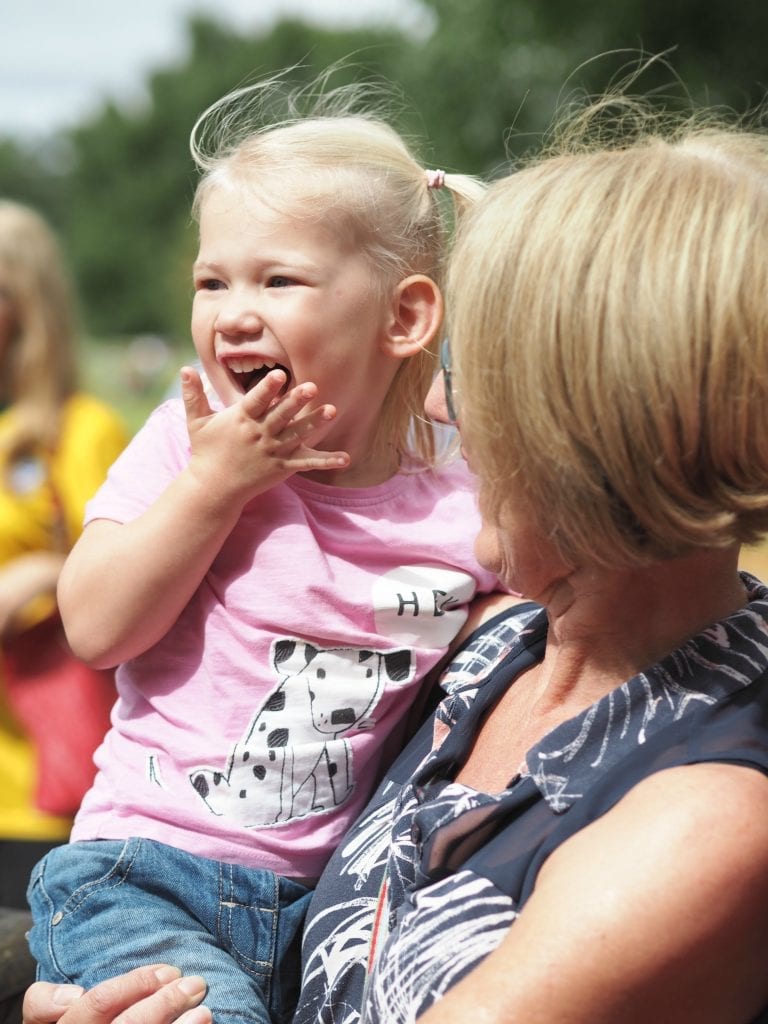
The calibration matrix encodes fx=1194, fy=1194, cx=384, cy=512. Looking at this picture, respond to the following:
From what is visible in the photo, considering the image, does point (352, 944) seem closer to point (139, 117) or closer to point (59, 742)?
point (59, 742)

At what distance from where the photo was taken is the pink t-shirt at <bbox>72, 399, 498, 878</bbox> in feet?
6.07

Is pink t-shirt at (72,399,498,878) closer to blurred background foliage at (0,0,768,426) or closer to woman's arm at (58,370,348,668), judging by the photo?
woman's arm at (58,370,348,668)

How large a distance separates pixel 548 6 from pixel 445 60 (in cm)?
169

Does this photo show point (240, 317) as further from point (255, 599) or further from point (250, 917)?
point (250, 917)

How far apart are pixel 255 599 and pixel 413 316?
1.83 ft

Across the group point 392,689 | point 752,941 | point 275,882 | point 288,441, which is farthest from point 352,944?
point 288,441

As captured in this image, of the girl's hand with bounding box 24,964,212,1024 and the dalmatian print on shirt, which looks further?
the dalmatian print on shirt

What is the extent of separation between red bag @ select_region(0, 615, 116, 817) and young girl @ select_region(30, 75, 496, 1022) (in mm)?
1196

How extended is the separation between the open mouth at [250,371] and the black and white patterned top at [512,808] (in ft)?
2.07

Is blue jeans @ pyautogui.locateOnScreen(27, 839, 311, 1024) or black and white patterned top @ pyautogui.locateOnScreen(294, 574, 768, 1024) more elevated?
black and white patterned top @ pyautogui.locateOnScreen(294, 574, 768, 1024)

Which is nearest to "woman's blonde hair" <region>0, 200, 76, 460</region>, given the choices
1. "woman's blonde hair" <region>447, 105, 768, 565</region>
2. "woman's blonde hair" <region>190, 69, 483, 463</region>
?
"woman's blonde hair" <region>190, 69, 483, 463</region>

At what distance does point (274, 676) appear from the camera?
1.85 m

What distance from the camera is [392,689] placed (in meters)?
1.90

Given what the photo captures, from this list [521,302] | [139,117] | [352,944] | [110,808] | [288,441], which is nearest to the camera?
[521,302]
